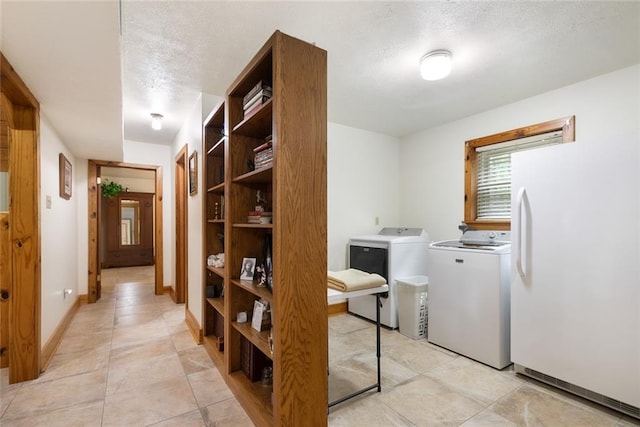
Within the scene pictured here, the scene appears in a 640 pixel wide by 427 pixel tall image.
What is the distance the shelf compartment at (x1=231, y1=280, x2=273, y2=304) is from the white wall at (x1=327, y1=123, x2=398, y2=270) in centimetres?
178

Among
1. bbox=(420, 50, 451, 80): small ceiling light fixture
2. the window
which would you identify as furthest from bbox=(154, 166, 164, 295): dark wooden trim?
the window

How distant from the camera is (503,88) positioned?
8.84ft

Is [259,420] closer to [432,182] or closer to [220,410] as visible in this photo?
[220,410]

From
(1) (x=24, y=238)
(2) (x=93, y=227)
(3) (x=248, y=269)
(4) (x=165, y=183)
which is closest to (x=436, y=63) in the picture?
(3) (x=248, y=269)

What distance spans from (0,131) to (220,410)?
8.39ft

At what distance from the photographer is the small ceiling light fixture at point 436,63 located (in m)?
2.11

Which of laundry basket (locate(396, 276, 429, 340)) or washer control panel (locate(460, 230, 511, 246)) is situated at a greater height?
washer control panel (locate(460, 230, 511, 246))

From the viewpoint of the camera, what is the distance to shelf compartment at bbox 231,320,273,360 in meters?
1.62

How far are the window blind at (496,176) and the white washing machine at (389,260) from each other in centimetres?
74

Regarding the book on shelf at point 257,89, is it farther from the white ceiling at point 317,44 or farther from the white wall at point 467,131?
the white wall at point 467,131

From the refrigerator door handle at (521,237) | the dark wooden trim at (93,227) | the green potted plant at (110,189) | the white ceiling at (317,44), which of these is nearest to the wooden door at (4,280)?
the white ceiling at (317,44)

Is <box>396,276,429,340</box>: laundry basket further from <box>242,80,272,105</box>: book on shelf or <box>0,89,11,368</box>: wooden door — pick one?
<box>0,89,11,368</box>: wooden door

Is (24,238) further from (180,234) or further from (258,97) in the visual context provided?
(180,234)

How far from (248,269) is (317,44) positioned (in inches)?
63.7
